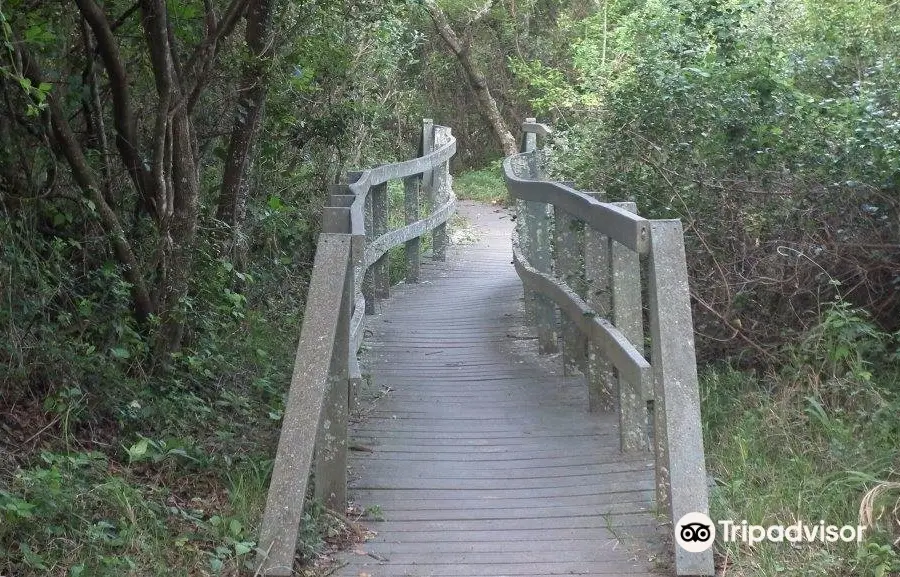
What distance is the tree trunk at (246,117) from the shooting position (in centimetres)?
827

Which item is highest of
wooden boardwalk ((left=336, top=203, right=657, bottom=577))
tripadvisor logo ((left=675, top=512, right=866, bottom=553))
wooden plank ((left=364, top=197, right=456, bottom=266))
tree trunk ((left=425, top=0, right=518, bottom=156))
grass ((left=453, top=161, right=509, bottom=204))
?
tree trunk ((left=425, top=0, right=518, bottom=156))

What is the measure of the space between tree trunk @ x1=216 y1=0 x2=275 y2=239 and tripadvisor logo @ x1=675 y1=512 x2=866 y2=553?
476 centimetres

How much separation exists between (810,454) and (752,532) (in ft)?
3.62

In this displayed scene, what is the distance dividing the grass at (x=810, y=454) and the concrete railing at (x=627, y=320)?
0.33 metres

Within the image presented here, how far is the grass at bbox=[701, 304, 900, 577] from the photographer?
4.32 meters

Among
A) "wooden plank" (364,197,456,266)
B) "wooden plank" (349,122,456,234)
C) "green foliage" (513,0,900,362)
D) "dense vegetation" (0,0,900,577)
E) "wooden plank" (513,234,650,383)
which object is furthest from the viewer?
"wooden plank" (364,197,456,266)

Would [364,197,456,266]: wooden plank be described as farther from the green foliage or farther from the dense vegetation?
the green foliage

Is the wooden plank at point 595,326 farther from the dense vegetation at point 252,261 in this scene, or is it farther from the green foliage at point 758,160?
the green foliage at point 758,160

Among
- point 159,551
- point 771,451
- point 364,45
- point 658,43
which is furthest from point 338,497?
point 364,45

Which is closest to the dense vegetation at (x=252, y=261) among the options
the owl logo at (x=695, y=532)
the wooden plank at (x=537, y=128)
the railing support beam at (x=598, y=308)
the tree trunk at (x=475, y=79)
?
the owl logo at (x=695, y=532)

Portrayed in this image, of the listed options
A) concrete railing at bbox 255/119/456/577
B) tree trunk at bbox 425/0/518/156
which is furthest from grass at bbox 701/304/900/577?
tree trunk at bbox 425/0/518/156

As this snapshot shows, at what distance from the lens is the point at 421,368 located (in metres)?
8.09

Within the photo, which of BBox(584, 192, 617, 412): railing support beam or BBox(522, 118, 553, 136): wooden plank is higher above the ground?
BBox(522, 118, 553, 136): wooden plank

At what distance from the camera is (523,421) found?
262 inches
